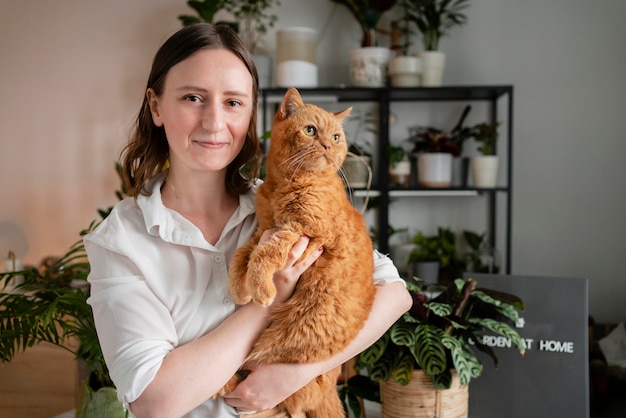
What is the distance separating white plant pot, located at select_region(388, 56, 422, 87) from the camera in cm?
279

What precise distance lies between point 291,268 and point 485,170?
2.07 metres

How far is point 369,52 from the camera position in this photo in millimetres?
2805

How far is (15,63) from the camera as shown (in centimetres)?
330

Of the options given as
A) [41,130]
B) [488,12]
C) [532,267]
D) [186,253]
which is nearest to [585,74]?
→ [488,12]

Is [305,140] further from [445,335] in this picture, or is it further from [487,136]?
[487,136]

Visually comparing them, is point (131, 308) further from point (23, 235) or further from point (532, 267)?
point (23, 235)

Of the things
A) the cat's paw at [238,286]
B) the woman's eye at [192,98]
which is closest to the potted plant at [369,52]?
the woman's eye at [192,98]

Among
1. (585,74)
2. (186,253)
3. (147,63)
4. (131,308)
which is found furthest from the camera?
(147,63)

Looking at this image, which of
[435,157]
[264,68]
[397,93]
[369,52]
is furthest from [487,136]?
[264,68]

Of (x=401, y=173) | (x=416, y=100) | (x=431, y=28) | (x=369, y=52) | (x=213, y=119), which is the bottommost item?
(x=401, y=173)

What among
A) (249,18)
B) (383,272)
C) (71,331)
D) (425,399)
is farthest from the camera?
(249,18)

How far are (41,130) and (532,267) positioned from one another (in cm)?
303

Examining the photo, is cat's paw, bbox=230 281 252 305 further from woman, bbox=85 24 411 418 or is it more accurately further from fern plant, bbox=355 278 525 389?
fern plant, bbox=355 278 525 389

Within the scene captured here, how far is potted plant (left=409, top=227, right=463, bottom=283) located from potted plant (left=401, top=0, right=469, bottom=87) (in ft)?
2.75
